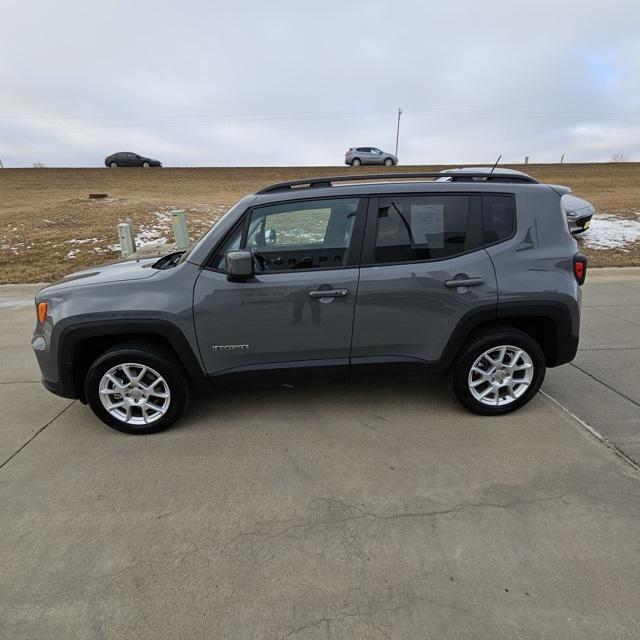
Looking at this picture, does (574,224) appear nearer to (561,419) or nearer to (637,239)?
(637,239)

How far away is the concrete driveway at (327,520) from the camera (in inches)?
77.9

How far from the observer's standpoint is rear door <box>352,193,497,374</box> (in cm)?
327

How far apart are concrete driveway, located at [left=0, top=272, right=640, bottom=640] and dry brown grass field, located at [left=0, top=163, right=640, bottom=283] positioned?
6.63m

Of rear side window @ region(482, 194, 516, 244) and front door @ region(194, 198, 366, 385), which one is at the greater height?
rear side window @ region(482, 194, 516, 244)

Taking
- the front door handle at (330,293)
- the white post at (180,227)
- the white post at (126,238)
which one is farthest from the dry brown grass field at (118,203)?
the front door handle at (330,293)

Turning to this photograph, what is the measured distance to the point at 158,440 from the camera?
3336 millimetres

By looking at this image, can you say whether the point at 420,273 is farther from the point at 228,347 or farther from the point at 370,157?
the point at 370,157

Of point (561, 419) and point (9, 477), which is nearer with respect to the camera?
point (9, 477)

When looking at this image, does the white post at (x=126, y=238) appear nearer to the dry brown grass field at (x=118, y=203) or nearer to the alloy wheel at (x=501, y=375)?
the dry brown grass field at (x=118, y=203)

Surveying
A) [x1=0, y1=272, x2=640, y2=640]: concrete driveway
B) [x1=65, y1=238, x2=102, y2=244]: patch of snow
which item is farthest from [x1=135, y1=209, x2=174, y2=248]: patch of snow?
[x1=0, y1=272, x2=640, y2=640]: concrete driveway

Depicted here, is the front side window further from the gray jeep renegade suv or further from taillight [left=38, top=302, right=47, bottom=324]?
taillight [left=38, top=302, right=47, bottom=324]

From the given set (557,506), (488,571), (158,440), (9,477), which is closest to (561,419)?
(557,506)

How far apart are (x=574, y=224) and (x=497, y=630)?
963cm

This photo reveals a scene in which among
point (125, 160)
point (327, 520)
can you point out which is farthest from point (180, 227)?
point (125, 160)
